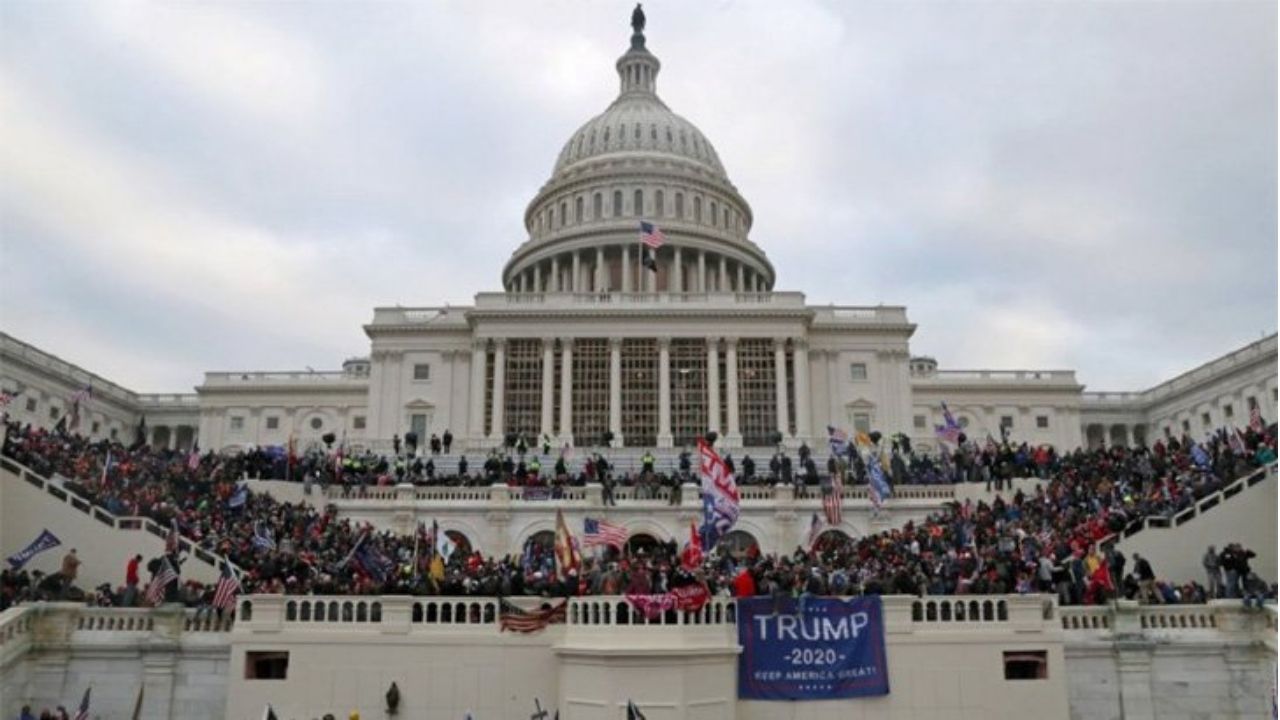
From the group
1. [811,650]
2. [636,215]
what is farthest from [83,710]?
[636,215]

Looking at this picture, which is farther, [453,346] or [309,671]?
[453,346]

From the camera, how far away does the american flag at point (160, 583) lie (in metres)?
24.2

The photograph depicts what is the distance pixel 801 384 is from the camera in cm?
6681

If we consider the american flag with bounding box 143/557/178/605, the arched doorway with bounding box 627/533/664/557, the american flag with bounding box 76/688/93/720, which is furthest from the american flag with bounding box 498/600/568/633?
the arched doorway with bounding box 627/533/664/557

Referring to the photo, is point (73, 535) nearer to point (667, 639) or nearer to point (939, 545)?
point (667, 639)

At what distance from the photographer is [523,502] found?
39750 millimetres

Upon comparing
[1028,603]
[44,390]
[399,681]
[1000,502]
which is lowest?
[399,681]

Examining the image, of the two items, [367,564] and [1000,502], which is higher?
[1000,502]

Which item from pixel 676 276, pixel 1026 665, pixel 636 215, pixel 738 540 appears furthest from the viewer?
pixel 636 215

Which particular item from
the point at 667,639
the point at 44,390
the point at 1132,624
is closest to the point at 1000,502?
the point at 1132,624

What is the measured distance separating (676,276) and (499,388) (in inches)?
962

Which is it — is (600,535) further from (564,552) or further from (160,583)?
(160,583)

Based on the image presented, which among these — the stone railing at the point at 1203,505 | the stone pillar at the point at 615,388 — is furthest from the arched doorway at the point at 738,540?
the stone pillar at the point at 615,388

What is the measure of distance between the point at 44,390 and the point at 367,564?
69.2m
